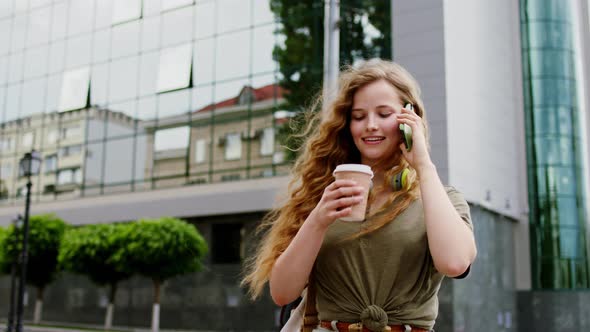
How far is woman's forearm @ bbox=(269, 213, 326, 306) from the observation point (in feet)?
5.84

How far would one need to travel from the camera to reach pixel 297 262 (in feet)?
6.00

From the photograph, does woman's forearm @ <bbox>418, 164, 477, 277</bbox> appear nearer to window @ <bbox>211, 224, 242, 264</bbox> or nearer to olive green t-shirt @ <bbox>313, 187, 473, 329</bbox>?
olive green t-shirt @ <bbox>313, 187, 473, 329</bbox>

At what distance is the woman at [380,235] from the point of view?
1740mm

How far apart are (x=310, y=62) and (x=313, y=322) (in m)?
20.8

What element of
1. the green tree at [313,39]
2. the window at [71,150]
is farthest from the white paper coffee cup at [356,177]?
the window at [71,150]

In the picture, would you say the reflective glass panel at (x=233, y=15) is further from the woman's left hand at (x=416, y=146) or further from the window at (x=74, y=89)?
the woman's left hand at (x=416, y=146)

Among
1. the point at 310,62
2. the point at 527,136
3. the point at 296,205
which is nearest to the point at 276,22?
the point at 310,62

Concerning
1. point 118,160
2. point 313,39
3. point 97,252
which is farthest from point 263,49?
point 97,252

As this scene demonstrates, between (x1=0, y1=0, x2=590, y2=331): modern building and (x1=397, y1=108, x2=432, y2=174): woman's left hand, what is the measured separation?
17.9 metres

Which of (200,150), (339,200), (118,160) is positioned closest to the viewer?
(339,200)

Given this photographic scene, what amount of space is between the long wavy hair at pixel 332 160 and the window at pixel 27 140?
2952cm

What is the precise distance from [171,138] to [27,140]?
29.1 feet

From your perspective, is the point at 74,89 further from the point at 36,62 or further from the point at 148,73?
the point at 148,73

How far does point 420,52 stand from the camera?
66.7 ft
